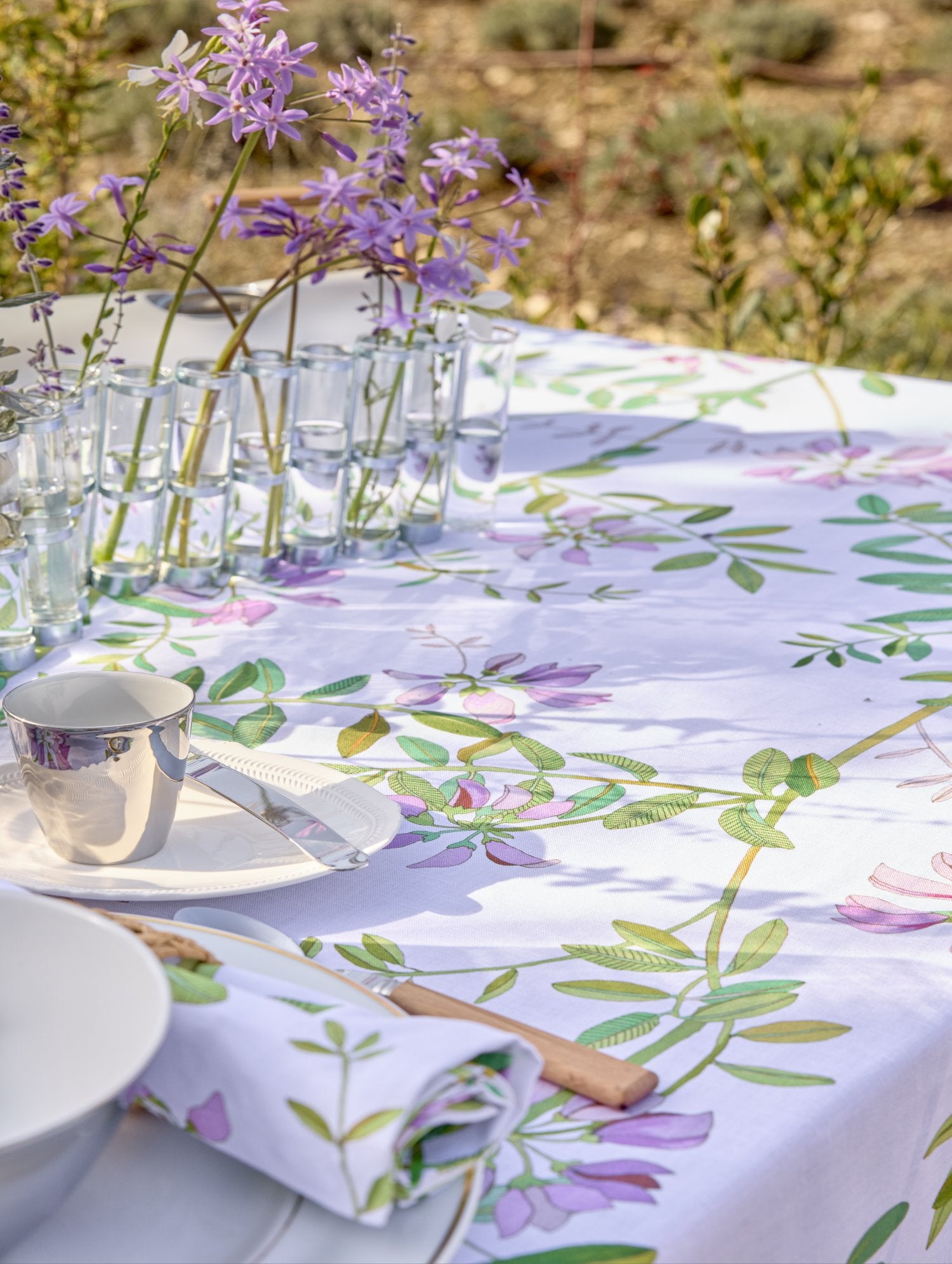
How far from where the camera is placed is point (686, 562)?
116 cm

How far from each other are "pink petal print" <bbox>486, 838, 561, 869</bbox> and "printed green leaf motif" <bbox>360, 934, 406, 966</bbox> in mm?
90

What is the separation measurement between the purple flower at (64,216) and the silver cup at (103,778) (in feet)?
1.22

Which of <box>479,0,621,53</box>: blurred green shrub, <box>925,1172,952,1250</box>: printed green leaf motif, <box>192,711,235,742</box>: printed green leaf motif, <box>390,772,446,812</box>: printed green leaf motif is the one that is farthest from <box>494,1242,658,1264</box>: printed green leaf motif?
<box>479,0,621,53</box>: blurred green shrub

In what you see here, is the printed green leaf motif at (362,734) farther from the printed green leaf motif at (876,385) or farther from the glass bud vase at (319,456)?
the printed green leaf motif at (876,385)

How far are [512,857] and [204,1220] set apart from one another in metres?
0.30

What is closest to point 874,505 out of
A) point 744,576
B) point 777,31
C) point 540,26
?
point 744,576

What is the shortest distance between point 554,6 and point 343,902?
1007 centimetres

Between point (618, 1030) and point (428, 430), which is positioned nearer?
point (618, 1030)

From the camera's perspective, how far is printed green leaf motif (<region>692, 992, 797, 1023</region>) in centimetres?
56

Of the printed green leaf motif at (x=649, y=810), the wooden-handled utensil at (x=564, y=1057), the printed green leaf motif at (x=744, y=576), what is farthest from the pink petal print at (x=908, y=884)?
the printed green leaf motif at (x=744, y=576)

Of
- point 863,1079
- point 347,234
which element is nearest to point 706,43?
point 347,234

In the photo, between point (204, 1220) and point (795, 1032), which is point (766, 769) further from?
point (204, 1220)

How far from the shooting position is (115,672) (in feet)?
2.22

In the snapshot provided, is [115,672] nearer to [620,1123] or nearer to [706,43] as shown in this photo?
[620,1123]
